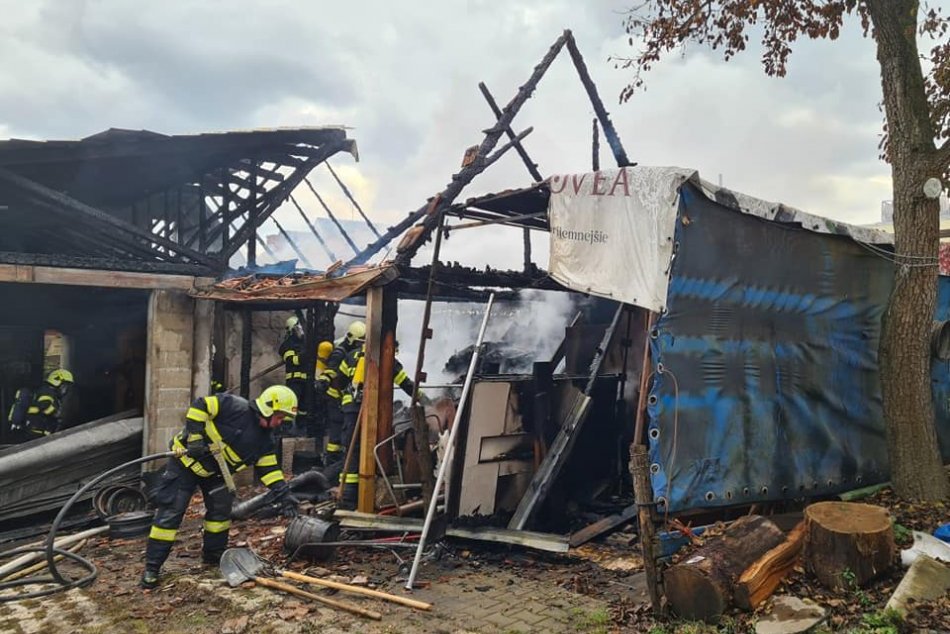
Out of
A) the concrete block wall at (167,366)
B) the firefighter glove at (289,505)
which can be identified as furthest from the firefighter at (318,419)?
the firefighter glove at (289,505)

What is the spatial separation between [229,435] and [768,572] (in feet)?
16.4

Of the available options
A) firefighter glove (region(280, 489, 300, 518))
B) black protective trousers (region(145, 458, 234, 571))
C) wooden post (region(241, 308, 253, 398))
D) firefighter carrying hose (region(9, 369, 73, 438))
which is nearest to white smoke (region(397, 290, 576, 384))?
wooden post (region(241, 308, 253, 398))

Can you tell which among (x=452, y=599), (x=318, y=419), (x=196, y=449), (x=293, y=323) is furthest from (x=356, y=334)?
(x=452, y=599)

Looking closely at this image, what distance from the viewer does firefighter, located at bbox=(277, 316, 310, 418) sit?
1158 centimetres

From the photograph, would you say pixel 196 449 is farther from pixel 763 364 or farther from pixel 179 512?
pixel 763 364

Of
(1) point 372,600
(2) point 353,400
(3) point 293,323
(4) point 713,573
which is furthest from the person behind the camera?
(3) point 293,323

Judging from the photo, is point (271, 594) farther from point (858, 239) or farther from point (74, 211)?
point (858, 239)

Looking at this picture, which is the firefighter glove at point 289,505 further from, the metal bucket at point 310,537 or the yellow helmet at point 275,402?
the yellow helmet at point 275,402

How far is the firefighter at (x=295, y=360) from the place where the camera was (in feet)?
38.0

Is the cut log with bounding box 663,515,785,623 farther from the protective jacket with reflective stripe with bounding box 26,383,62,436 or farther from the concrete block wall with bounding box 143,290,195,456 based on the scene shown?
the protective jacket with reflective stripe with bounding box 26,383,62,436

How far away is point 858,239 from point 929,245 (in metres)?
0.66

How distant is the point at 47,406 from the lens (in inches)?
445

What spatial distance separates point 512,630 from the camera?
15.8 ft

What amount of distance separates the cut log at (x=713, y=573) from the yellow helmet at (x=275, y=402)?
3.91 meters
